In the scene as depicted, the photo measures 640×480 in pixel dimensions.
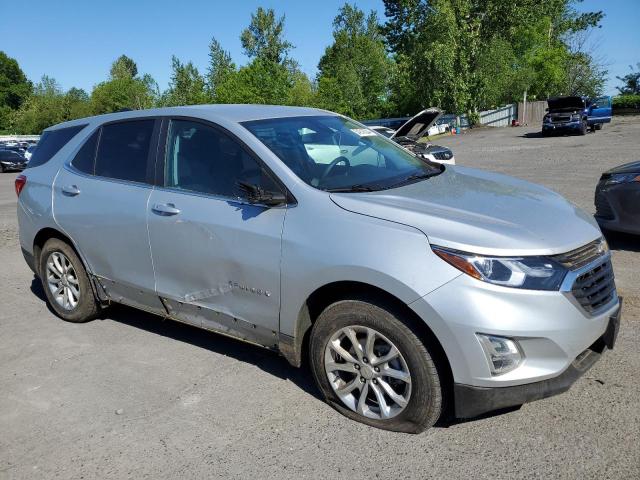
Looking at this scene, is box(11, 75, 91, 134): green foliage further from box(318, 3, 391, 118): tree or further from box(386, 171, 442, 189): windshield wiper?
box(386, 171, 442, 189): windshield wiper

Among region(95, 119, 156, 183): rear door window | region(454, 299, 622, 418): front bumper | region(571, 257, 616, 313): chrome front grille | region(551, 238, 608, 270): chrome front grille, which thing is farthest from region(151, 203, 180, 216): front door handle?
region(571, 257, 616, 313): chrome front grille

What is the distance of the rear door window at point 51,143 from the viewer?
4887mm

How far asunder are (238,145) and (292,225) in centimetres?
77

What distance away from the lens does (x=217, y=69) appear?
47594 mm

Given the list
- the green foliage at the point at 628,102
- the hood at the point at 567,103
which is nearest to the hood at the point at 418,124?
the hood at the point at 567,103

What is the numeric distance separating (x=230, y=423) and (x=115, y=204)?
6.26 ft

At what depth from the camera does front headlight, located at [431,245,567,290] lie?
2666mm

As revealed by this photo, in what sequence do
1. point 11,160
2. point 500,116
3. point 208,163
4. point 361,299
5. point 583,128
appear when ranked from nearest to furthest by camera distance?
point 361,299 → point 208,163 → point 11,160 → point 583,128 → point 500,116

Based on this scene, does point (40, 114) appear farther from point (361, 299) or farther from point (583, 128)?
point (361, 299)

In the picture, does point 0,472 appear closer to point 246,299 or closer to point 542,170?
point 246,299

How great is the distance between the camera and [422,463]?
9.12 feet

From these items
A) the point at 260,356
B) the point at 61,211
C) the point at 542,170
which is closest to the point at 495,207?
the point at 260,356

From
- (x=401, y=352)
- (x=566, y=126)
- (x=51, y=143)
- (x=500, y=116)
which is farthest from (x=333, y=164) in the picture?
(x=500, y=116)

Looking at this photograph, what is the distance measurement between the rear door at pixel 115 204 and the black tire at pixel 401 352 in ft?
5.14
